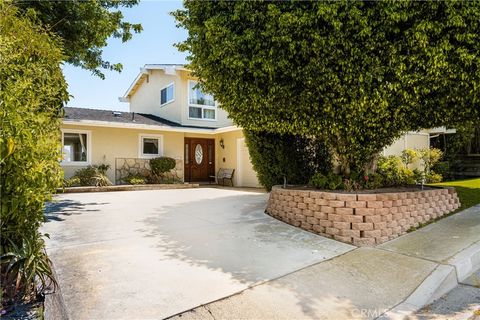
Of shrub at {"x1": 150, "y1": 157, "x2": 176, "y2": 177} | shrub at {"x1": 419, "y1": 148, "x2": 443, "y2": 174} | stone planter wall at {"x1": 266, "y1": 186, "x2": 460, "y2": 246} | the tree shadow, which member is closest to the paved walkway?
stone planter wall at {"x1": 266, "y1": 186, "x2": 460, "y2": 246}

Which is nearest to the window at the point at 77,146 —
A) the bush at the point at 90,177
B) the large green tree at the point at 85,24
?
the bush at the point at 90,177

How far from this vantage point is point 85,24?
8188 mm

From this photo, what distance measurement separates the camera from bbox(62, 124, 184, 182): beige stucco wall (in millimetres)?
14766

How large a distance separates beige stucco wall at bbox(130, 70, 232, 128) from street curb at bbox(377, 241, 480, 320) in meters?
13.9

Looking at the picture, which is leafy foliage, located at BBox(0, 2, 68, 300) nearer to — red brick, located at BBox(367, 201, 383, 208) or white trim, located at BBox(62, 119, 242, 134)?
red brick, located at BBox(367, 201, 383, 208)

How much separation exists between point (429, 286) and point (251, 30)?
4671 mm

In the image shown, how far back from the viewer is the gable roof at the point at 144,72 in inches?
675

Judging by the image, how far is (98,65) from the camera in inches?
382

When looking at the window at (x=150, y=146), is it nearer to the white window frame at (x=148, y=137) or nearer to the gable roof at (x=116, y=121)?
the white window frame at (x=148, y=137)

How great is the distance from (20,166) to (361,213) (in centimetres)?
486

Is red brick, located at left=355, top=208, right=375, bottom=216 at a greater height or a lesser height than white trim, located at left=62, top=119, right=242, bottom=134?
lesser

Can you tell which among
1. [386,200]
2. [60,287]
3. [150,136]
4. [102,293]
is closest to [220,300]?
[102,293]

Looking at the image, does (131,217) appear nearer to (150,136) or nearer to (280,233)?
(280,233)

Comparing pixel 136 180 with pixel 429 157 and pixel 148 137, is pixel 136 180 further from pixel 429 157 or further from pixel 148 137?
pixel 429 157
